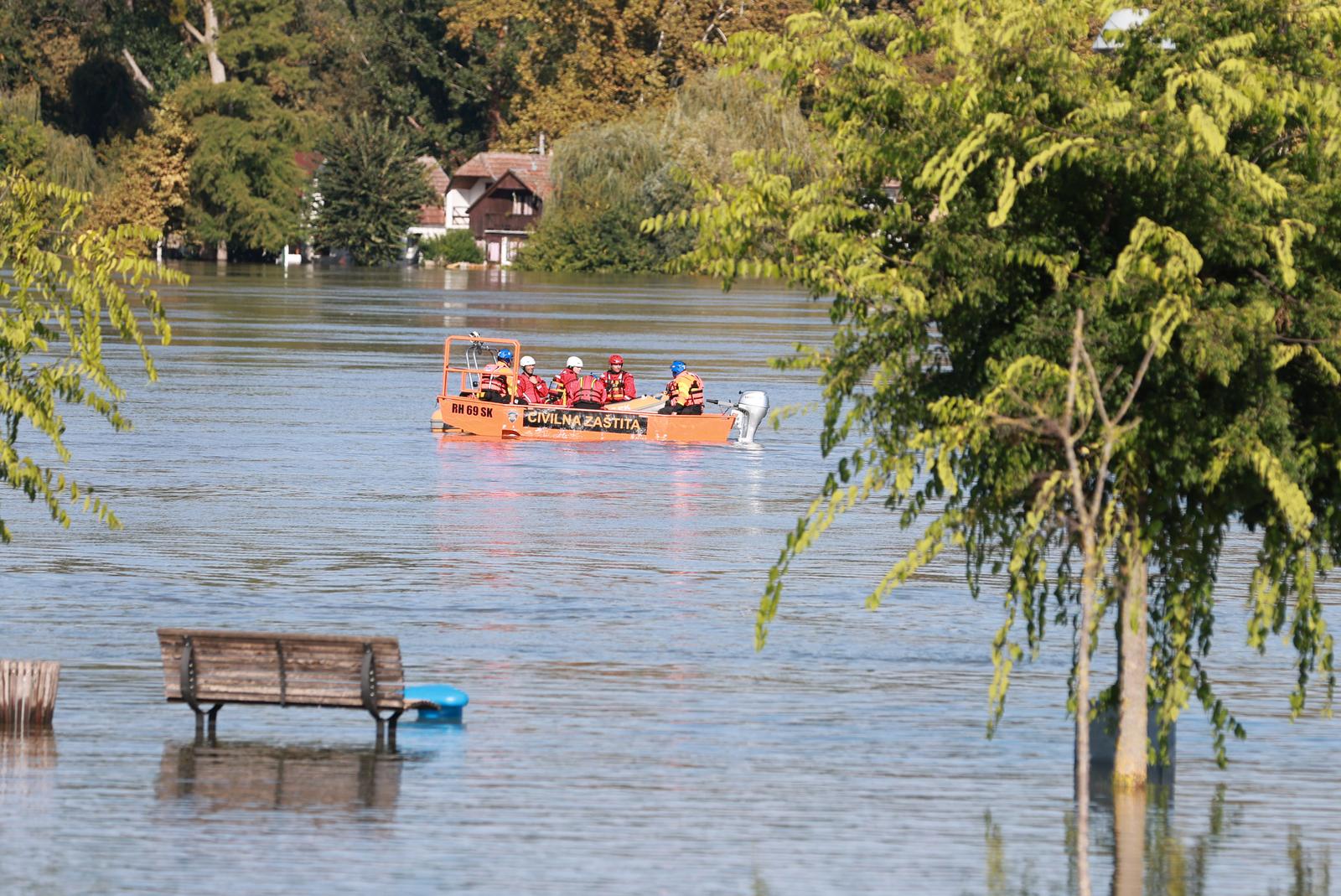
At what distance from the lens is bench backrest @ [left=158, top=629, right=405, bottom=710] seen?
623 inches

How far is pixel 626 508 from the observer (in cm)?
3262

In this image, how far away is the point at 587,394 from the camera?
4091 cm

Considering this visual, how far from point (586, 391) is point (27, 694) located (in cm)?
2453

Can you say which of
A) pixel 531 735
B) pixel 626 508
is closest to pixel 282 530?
pixel 626 508

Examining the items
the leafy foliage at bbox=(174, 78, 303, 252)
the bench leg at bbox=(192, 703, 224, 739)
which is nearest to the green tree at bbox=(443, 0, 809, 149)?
the leafy foliage at bbox=(174, 78, 303, 252)

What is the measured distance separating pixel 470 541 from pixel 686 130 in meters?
80.1

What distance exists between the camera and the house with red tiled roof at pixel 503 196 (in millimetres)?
130375

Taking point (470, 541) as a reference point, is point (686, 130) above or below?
above

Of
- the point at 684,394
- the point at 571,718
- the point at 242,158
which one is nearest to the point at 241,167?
the point at 242,158

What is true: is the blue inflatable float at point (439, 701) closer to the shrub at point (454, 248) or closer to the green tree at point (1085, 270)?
the green tree at point (1085, 270)

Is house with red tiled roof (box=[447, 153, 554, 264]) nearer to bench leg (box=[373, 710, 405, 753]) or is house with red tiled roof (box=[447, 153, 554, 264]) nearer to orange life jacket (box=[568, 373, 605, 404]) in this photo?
orange life jacket (box=[568, 373, 605, 404])

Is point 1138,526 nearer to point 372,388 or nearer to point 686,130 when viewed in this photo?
point 372,388

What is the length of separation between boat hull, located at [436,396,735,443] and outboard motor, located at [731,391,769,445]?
49 cm

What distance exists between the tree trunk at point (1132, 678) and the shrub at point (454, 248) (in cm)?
12008
